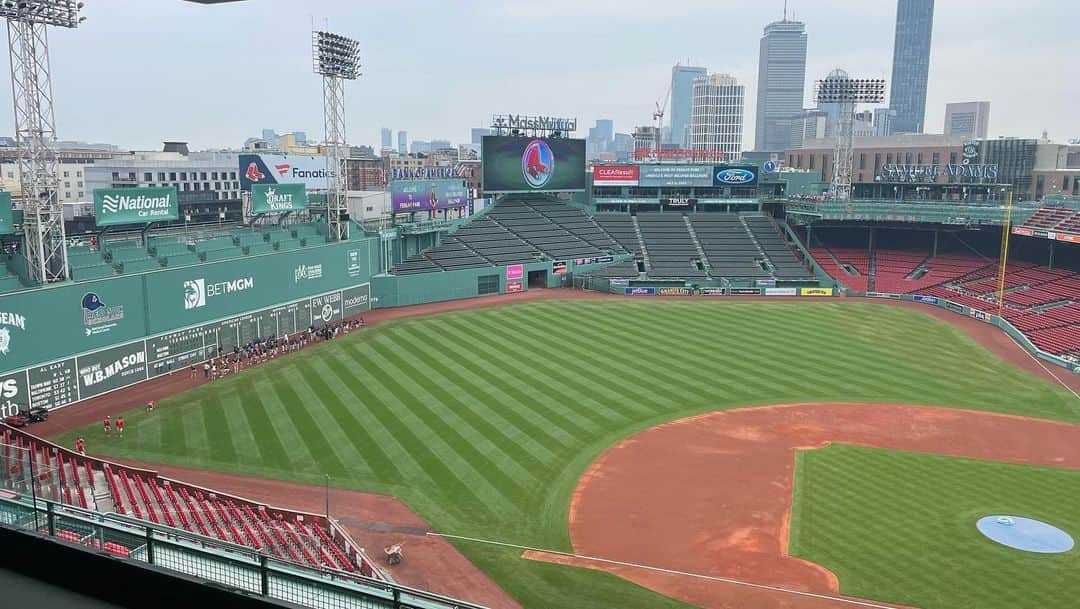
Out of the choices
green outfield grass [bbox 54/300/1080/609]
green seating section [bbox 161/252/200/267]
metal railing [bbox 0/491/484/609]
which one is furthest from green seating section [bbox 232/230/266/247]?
metal railing [bbox 0/491/484/609]

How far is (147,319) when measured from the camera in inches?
1623

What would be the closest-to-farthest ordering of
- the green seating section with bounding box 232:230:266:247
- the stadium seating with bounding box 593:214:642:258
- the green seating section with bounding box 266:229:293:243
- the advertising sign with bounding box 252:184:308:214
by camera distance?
the green seating section with bounding box 232:230:266:247
the green seating section with bounding box 266:229:293:243
the advertising sign with bounding box 252:184:308:214
the stadium seating with bounding box 593:214:642:258

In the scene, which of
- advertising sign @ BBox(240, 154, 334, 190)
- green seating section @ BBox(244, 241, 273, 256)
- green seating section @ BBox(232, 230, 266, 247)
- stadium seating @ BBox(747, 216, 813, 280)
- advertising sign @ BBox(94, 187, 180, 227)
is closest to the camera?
advertising sign @ BBox(94, 187, 180, 227)

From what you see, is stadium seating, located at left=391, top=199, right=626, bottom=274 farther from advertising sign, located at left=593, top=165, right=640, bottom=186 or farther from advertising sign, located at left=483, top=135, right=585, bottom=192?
advertising sign, located at left=593, top=165, right=640, bottom=186

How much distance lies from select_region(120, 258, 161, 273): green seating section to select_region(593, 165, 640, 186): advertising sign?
55.7 m

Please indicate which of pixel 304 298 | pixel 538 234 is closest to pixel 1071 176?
pixel 538 234

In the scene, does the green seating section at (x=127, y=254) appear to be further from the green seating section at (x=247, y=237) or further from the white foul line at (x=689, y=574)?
the white foul line at (x=689, y=574)

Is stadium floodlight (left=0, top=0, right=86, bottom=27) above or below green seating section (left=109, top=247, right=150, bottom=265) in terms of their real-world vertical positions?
above

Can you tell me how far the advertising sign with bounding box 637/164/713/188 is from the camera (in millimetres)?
88250

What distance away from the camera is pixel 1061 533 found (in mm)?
24625

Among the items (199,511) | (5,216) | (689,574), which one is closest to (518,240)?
(5,216)

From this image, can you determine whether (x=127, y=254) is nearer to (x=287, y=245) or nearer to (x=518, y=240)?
(x=287, y=245)

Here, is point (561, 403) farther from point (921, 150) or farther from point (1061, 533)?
point (921, 150)

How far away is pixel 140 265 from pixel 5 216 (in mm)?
6838
